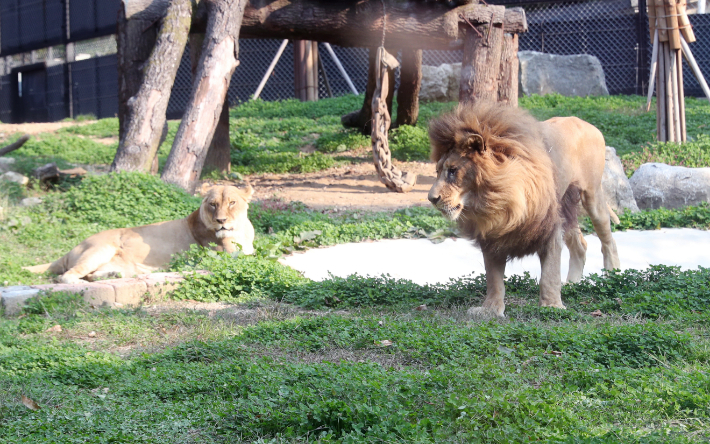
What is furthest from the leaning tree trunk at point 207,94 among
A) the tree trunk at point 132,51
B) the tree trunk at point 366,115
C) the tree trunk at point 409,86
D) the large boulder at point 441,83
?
the large boulder at point 441,83

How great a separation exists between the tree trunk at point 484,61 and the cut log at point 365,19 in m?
0.14

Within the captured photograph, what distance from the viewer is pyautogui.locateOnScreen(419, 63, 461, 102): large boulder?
17219mm

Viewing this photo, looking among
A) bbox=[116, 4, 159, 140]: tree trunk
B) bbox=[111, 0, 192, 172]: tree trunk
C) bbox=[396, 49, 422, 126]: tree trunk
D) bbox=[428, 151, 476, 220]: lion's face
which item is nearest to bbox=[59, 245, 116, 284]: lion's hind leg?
bbox=[111, 0, 192, 172]: tree trunk

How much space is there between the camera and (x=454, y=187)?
192 inches

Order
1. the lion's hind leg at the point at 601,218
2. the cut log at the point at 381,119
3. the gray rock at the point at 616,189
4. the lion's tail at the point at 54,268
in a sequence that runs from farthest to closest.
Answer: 1. the cut log at the point at 381,119
2. the gray rock at the point at 616,189
3. the lion's tail at the point at 54,268
4. the lion's hind leg at the point at 601,218

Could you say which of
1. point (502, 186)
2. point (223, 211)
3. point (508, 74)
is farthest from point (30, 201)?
point (502, 186)

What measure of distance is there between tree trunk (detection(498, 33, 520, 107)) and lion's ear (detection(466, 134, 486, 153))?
546 cm

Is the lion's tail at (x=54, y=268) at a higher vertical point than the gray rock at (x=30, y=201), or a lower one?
lower

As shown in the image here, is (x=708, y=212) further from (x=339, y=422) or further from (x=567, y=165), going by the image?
(x=339, y=422)

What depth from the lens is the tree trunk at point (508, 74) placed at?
1006cm

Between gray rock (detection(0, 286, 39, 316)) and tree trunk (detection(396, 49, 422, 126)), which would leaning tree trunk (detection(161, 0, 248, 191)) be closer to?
gray rock (detection(0, 286, 39, 316))

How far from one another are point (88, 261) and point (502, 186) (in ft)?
14.5

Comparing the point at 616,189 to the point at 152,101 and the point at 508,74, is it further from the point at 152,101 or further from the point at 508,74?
the point at 152,101

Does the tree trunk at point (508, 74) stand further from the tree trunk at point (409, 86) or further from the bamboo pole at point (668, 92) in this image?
the bamboo pole at point (668, 92)
